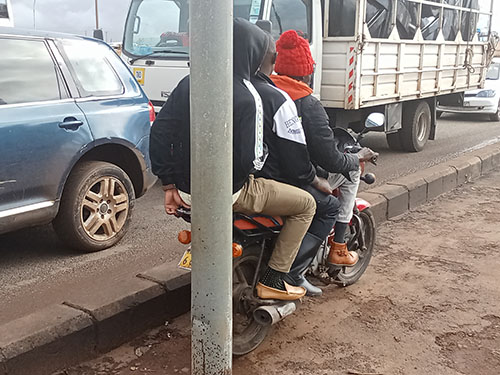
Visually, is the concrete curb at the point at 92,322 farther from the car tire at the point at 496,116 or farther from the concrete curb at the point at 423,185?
the car tire at the point at 496,116

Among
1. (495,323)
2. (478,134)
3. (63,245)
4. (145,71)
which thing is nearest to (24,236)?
(63,245)

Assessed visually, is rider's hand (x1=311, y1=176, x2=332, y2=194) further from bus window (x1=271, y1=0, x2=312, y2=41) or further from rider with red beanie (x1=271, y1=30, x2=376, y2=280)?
bus window (x1=271, y1=0, x2=312, y2=41)

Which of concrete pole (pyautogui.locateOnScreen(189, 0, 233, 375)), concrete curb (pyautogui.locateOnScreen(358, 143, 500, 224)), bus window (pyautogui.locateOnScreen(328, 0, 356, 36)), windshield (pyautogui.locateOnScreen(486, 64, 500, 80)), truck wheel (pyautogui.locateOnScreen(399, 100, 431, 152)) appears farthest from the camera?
windshield (pyautogui.locateOnScreen(486, 64, 500, 80))

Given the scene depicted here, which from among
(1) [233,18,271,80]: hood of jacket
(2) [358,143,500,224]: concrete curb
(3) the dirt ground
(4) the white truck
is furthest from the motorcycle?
(4) the white truck

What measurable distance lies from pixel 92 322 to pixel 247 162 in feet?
4.11

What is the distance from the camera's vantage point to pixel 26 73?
15.1 feet

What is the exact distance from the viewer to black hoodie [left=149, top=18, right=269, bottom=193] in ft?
9.80

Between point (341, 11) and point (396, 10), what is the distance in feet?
3.75

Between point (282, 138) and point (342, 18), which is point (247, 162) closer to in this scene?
point (282, 138)

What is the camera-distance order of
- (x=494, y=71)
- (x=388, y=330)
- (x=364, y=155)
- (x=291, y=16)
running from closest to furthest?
(x=388, y=330) < (x=364, y=155) < (x=291, y=16) < (x=494, y=71)

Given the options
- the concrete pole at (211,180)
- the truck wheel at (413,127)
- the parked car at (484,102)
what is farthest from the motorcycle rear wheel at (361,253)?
the parked car at (484,102)

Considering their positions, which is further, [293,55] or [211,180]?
[293,55]

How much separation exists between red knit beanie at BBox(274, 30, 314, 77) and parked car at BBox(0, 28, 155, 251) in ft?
6.20


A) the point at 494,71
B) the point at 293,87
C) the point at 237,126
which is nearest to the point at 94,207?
the point at 293,87
